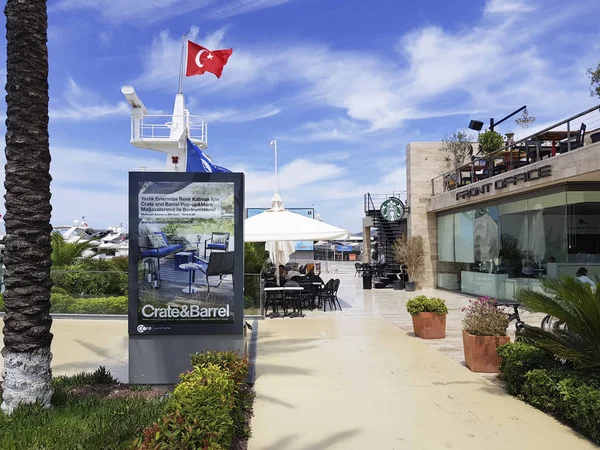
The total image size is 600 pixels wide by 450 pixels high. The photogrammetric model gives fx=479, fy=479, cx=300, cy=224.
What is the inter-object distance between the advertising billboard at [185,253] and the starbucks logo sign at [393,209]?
1701cm

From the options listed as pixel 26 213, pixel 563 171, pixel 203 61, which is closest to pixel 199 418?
pixel 26 213

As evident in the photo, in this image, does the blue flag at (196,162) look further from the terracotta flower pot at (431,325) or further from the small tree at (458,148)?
the small tree at (458,148)

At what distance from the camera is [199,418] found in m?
2.94

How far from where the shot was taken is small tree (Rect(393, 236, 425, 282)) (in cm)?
1889

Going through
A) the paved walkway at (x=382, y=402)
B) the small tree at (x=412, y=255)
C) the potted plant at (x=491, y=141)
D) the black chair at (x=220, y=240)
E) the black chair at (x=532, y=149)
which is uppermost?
the potted plant at (x=491, y=141)

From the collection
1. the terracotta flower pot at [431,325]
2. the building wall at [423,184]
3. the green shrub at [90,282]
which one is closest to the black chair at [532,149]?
the building wall at [423,184]

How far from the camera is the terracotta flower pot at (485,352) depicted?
19.9 feet

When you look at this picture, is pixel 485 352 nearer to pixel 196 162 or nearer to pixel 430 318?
pixel 430 318

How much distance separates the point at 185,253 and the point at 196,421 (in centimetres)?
278

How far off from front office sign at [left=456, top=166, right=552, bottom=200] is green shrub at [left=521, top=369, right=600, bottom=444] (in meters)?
8.10

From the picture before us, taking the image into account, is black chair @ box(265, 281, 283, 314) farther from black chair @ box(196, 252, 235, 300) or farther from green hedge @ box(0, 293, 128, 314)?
black chair @ box(196, 252, 235, 300)

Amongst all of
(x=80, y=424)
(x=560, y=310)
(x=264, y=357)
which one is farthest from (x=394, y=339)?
(x=80, y=424)

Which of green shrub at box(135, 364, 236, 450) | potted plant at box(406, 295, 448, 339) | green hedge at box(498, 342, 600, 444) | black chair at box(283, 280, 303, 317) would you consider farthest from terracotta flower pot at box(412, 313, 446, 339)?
green shrub at box(135, 364, 236, 450)

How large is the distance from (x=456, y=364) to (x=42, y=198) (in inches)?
214
